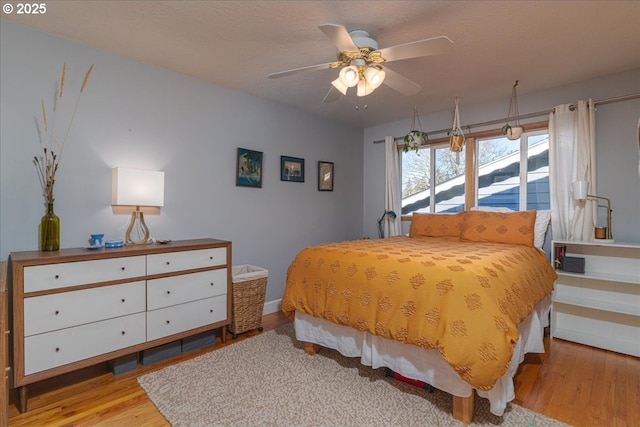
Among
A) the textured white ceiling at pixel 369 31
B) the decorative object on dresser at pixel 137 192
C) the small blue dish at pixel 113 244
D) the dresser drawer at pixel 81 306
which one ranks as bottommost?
the dresser drawer at pixel 81 306

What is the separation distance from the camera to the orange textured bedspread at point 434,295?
153cm

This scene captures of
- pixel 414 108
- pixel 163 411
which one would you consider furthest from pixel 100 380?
pixel 414 108

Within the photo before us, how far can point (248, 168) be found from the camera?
3459 mm

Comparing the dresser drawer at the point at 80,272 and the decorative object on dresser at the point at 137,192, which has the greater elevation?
the decorative object on dresser at the point at 137,192

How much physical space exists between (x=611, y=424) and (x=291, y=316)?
6.62 ft

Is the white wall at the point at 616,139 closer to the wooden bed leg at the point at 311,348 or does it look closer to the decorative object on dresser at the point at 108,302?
the wooden bed leg at the point at 311,348

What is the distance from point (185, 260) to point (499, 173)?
3507 millimetres

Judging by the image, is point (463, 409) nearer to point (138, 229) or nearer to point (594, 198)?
point (594, 198)

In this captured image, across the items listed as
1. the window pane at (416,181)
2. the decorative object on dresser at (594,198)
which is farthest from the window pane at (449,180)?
the decorative object on dresser at (594,198)

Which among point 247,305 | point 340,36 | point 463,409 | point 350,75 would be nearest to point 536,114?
point 350,75

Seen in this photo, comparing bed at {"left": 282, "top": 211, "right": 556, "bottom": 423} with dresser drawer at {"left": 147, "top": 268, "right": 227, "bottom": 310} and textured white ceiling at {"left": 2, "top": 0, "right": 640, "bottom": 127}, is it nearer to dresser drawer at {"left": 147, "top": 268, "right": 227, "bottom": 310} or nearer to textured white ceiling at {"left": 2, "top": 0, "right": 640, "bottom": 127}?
dresser drawer at {"left": 147, "top": 268, "right": 227, "bottom": 310}

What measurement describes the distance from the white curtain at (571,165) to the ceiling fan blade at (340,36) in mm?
2422

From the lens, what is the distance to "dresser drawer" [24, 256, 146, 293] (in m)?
1.85

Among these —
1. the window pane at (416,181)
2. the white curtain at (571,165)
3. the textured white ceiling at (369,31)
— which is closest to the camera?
the textured white ceiling at (369,31)
